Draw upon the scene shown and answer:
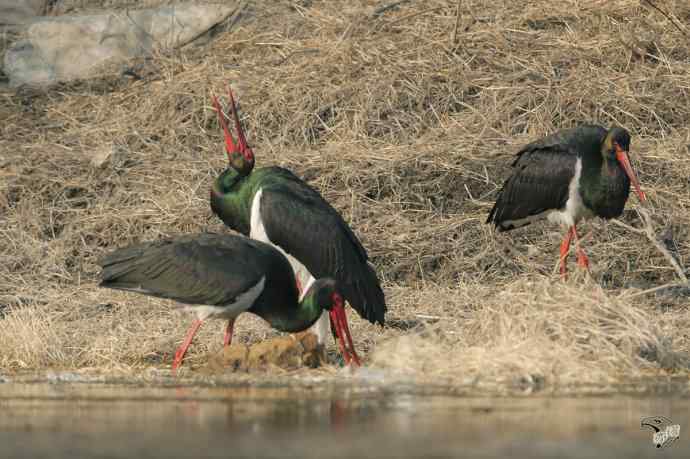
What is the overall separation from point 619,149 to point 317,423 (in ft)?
14.5

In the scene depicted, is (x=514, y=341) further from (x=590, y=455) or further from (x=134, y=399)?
(x=590, y=455)

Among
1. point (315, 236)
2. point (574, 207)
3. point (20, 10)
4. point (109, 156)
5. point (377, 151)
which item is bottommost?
point (109, 156)

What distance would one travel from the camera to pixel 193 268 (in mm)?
7812

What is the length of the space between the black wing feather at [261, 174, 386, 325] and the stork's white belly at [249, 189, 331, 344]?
54 mm

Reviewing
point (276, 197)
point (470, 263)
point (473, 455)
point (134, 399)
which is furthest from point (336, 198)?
point (473, 455)

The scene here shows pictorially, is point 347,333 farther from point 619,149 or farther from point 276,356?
point 619,149

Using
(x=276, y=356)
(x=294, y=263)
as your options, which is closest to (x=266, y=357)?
(x=276, y=356)

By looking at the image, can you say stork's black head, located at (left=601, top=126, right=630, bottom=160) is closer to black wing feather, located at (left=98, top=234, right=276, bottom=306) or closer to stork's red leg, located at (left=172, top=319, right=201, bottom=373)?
black wing feather, located at (left=98, top=234, right=276, bottom=306)

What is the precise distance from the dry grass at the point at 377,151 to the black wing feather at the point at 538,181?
1.49 ft

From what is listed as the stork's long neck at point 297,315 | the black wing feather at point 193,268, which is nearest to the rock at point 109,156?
the black wing feather at point 193,268

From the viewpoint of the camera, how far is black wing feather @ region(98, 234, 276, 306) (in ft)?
25.3

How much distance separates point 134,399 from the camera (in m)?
6.46

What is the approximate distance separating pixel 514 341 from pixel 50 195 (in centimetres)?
512

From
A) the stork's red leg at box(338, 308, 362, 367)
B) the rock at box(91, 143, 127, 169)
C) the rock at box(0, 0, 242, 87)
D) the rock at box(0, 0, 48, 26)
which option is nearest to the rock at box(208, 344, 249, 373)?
the stork's red leg at box(338, 308, 362, 367)
